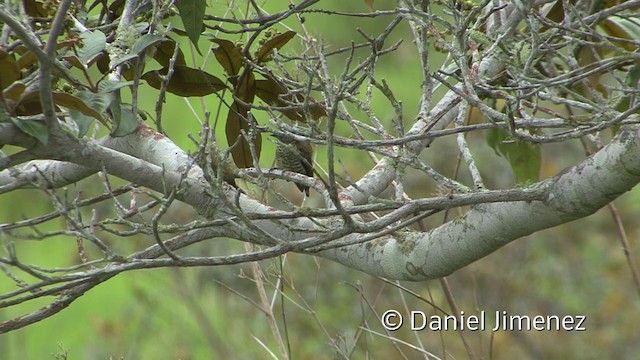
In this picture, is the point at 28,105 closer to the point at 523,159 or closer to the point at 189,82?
→ the point at 189,82

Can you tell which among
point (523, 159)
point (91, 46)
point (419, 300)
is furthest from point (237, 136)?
point (419, 300)

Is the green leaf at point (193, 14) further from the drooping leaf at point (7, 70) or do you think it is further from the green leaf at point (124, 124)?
the drooping leaf at point (7, 70)

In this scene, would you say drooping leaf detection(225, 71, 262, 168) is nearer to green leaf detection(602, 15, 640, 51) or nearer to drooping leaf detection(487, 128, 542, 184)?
drooping leaf detection(487, 128, 542, 184)

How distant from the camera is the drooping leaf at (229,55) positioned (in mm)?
1601

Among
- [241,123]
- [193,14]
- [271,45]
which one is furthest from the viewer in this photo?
[241,123]

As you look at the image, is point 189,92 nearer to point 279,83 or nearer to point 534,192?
point 279,83

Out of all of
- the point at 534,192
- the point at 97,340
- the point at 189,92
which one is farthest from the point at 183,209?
the point at 534,192

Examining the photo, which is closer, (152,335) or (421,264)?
(421,264)

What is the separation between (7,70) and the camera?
1.14m

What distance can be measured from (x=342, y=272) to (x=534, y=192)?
9.21 ft

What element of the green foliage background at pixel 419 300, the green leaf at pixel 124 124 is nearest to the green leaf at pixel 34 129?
the green leaf at pixel 124 124

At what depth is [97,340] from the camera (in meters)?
4.50

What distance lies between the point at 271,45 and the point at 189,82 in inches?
7.7

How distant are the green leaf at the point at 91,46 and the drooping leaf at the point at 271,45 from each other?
36cm
